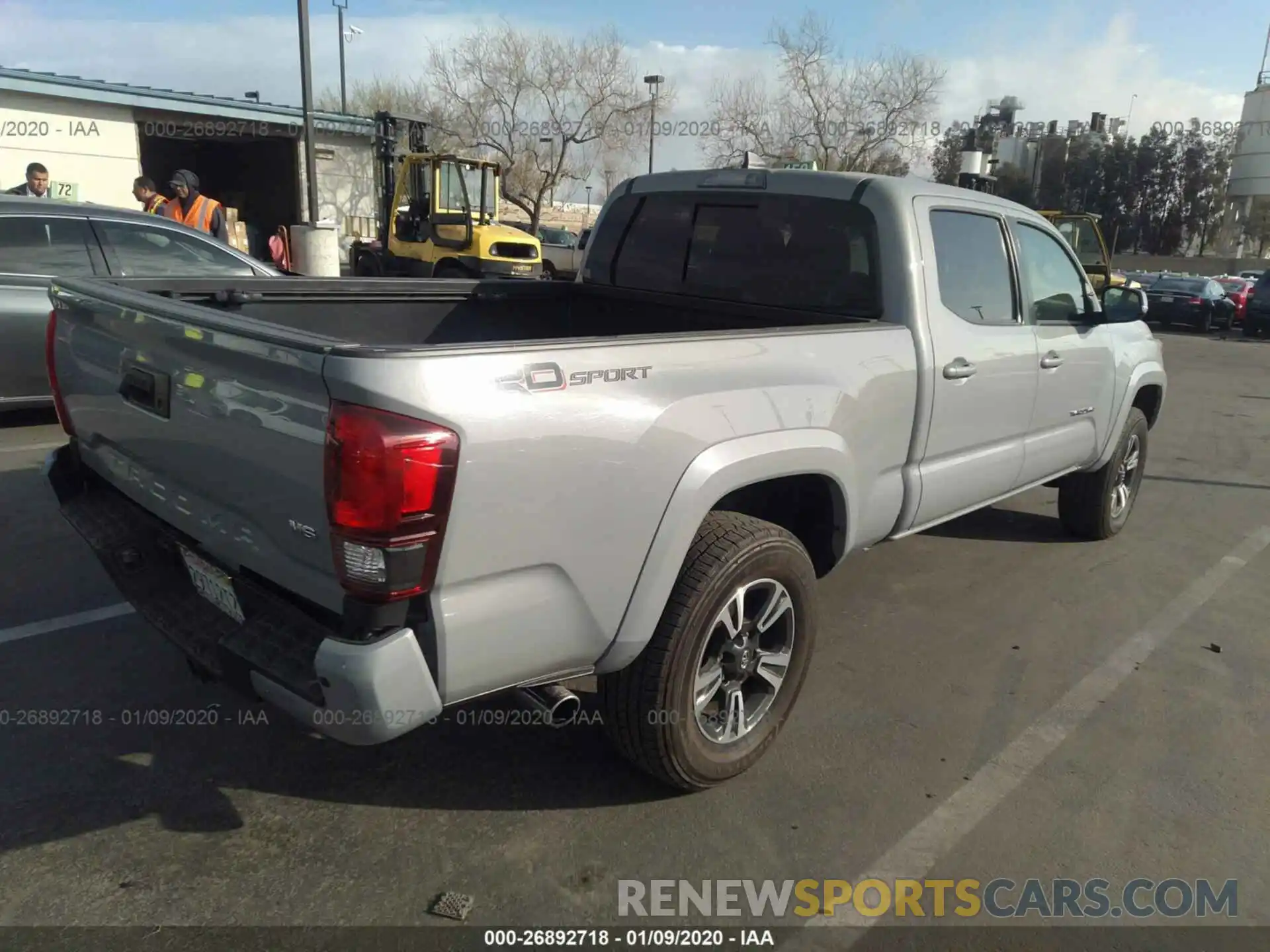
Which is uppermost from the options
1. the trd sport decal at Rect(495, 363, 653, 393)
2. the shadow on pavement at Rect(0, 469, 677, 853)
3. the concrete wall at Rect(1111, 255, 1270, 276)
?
the trd sport decal at Rect(495, 363, 653, 393)

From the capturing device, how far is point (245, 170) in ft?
89.0

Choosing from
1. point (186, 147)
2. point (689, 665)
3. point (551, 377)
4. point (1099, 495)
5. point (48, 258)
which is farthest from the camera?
point (186, 147)

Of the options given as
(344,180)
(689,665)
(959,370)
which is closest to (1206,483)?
(959,370)

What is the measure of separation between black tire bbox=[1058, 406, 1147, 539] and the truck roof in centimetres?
182

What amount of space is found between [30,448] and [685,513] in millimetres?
5774

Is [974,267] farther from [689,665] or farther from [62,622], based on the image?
[62,622]

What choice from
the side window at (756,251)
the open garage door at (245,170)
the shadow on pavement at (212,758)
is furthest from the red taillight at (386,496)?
the open garage door at (245,170)

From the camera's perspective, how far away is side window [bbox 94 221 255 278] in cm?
697

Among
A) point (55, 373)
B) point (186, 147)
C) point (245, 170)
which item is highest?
point (186, 147)

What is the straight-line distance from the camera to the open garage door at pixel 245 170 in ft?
81.4

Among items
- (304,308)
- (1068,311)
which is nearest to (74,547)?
(304,308)

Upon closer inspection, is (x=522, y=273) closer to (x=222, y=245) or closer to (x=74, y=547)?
(x=222, y=245)

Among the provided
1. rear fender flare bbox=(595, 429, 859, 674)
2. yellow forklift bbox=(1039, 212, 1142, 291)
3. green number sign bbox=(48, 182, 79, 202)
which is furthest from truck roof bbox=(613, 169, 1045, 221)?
green number sign bbox=(48, 182, 79, 202)

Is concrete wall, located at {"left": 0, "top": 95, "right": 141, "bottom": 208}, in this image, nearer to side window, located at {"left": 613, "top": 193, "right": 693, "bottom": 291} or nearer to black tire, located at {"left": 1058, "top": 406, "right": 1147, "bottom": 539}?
side window, located at {"left": 613, "top": 193, "right": 693, "bottom": 291}
